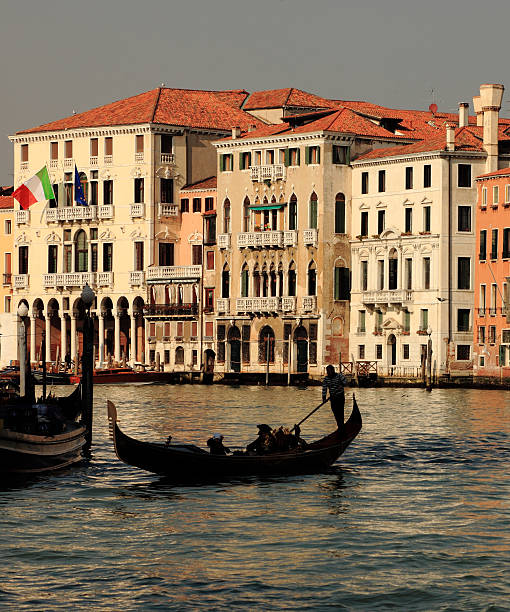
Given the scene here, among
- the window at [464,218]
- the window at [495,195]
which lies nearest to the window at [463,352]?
the window at [464,218]

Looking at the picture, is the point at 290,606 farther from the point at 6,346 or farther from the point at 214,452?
the point at 6,346

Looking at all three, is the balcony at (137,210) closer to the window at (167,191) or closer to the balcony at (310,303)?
the window at (167,191)

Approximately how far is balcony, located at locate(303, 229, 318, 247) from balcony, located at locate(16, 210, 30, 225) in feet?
62.4

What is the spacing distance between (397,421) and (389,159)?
1114 inches

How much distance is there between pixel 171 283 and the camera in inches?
3351

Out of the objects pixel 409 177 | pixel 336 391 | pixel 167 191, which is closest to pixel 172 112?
pixel 167 191

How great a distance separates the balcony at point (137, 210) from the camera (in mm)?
86312

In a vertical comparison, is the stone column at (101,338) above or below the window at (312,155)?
below

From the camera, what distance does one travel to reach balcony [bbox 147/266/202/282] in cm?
8469

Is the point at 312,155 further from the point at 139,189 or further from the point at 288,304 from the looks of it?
the point at 139,189

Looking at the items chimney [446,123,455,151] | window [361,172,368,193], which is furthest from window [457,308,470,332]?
window [361,172,368,193]

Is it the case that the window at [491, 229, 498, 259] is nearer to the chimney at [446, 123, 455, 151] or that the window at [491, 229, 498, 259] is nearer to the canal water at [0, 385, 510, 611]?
the chimney at [446, 123, 455, 151]

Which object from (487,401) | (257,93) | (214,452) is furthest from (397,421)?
(257,93)

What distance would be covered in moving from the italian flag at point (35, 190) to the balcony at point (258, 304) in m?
14.2
